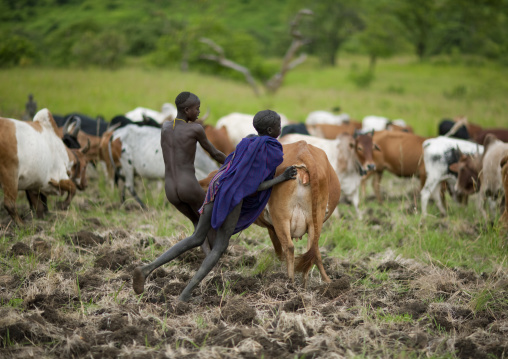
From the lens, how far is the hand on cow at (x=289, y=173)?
4375mm

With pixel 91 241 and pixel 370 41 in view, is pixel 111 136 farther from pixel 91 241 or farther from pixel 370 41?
pixel 370 41

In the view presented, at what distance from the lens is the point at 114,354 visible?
3.59 meters

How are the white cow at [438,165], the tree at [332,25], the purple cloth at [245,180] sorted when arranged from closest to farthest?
the purple cloth at [245,180], the white cow at [438,165], the tree at [332,25]

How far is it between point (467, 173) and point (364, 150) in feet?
5.63

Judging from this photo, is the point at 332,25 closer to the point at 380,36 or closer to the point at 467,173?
the point at 380,36

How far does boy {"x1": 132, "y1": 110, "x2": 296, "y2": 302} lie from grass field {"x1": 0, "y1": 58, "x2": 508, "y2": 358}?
42cm

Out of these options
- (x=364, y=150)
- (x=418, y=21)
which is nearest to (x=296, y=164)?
(x=364, y=150)

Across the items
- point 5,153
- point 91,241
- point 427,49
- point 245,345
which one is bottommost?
point 427,49

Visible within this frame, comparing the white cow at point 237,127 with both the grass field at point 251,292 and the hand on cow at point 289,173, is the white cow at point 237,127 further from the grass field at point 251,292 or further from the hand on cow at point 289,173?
the hand on cow at point 289,173

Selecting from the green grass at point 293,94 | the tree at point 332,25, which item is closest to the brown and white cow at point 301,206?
the green grass at point 293,94

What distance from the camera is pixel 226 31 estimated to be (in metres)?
39.1

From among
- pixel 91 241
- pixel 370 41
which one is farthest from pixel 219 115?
pixel 370 41

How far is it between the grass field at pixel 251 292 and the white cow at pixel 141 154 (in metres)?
0.51

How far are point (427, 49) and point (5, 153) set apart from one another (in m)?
44.4
